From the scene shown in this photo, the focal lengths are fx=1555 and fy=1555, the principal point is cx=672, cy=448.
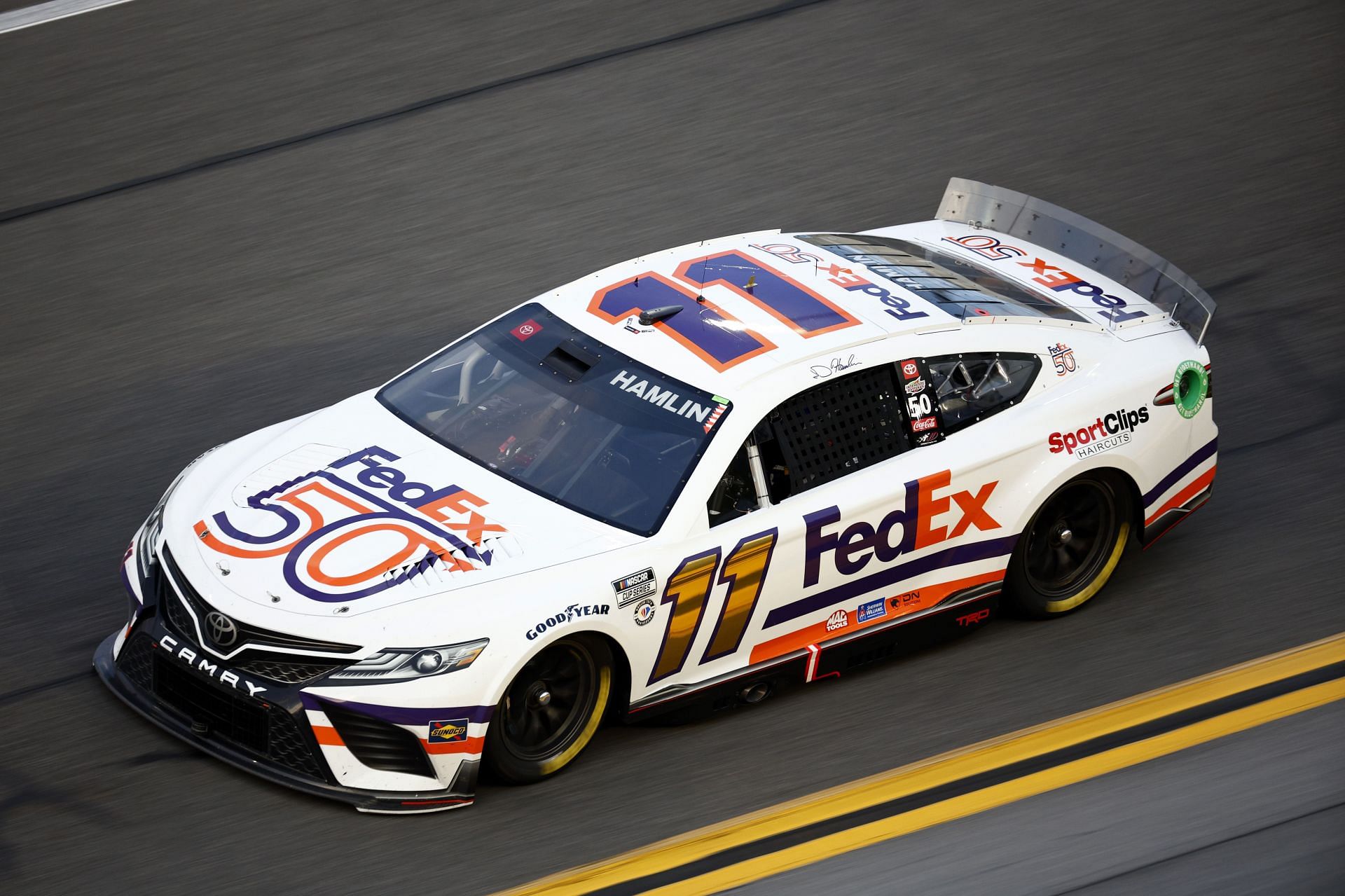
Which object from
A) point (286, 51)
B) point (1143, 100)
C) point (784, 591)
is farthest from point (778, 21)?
point (784, 591)

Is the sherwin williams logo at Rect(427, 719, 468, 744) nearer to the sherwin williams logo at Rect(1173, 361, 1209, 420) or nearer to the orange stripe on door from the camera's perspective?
the orange stripe on door

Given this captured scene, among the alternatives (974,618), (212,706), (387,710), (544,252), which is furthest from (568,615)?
(544,252)

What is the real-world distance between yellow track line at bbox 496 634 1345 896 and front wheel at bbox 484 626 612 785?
488 mm

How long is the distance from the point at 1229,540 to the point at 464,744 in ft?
13.7

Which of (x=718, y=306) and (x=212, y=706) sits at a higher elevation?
(x=718, y=306)

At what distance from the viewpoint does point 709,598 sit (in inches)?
235

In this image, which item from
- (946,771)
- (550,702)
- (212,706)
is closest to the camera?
(212,706)

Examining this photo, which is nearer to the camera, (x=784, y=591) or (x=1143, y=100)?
(x=784, y=591)

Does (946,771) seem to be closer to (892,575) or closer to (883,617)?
(883,617)

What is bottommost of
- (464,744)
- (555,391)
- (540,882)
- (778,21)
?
(540,882)

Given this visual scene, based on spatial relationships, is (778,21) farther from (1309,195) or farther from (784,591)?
(784,591)

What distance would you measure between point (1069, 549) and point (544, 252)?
4.03 m

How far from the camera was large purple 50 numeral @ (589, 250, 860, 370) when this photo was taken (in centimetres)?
645

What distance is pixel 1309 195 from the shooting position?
10469mm
